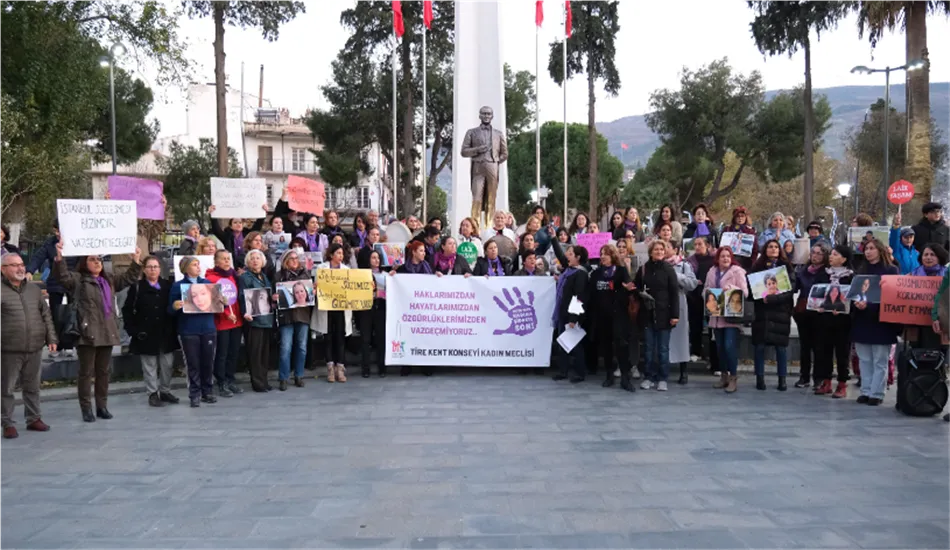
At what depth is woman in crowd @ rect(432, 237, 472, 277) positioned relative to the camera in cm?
1096

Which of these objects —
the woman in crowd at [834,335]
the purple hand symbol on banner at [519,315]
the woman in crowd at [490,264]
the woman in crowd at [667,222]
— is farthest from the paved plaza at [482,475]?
the woman in crowd at [667,222]

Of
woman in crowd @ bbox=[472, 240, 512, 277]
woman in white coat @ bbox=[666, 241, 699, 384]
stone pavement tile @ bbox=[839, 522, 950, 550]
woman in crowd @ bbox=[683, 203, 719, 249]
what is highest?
woman in crowd @ bbox=[683, 203, 719, 249]

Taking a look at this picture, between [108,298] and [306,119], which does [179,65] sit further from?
[306,119]

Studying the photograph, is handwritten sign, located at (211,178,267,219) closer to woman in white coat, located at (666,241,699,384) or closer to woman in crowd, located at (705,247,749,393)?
woman in white coat, located at (666,241,699,384)

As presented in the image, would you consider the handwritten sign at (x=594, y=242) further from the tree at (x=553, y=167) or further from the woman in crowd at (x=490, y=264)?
the tree at (x=553, y=167)

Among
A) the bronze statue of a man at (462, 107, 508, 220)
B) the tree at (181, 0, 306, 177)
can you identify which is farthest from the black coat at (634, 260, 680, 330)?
the tree at (181, 0, 306, 177)

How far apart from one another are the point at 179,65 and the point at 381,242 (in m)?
14.0

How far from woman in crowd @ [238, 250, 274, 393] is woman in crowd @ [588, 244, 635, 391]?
422 centimetres

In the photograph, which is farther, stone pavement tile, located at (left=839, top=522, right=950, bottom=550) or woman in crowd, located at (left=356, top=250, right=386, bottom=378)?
woman in crowd, located at (left=356, top=250, right=386, bottom=378)

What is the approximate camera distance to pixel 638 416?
812cm

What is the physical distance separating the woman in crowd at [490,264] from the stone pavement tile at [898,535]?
6.84 meters

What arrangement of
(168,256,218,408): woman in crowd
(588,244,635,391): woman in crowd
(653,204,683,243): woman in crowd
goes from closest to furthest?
(168,256,218,408): woman in crowd → (588,244,635,391): woman in crowd → (653,204,683,243): woman in crowd

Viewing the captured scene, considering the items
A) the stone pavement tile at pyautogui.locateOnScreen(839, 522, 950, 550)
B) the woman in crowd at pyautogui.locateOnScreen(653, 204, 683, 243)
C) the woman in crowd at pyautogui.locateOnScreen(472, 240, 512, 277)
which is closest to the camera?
the stone pavement tile at pyautogui.locateOnScreen(839, 522, 950, 550)

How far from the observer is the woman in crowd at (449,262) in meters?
11.0
